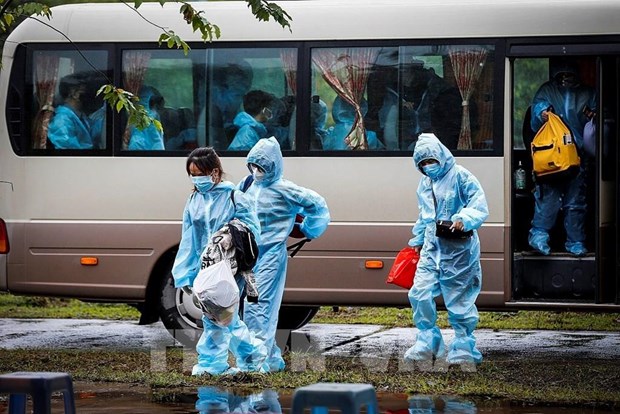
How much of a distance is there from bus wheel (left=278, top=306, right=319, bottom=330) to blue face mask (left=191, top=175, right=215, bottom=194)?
313cm

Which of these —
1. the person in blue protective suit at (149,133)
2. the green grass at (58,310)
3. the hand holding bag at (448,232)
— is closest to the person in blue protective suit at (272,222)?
the hand holding bag at (448,232)

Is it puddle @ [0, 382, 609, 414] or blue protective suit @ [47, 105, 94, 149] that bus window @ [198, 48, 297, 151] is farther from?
puddle @ [0, 382, 609, 414]

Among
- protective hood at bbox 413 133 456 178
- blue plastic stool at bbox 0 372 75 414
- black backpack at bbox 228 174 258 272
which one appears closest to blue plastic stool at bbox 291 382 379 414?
blue plastic stool at bbox 0 372 75 414

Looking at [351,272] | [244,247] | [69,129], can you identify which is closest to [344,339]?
[351,272]

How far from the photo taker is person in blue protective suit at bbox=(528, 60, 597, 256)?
11258 millimetres

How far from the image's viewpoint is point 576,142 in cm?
1134

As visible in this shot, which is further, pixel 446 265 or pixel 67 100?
pixel 67 100

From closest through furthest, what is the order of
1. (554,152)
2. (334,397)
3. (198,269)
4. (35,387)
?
(334,397) < (35,387) < (198,269) < (554,152)

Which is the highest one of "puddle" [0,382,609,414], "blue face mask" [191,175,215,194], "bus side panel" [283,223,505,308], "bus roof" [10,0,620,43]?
"bus roof" [10,0,620,43]

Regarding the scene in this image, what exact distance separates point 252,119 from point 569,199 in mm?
2860

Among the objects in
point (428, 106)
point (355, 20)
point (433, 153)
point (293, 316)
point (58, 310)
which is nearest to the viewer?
point (433, 153)

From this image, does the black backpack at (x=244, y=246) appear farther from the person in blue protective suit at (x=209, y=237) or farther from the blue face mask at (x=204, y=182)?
the blue face mask at (x=204, y=182)

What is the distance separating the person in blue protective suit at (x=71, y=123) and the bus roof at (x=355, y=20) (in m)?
0.52

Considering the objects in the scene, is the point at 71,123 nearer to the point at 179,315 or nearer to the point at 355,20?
the point at 179,315
